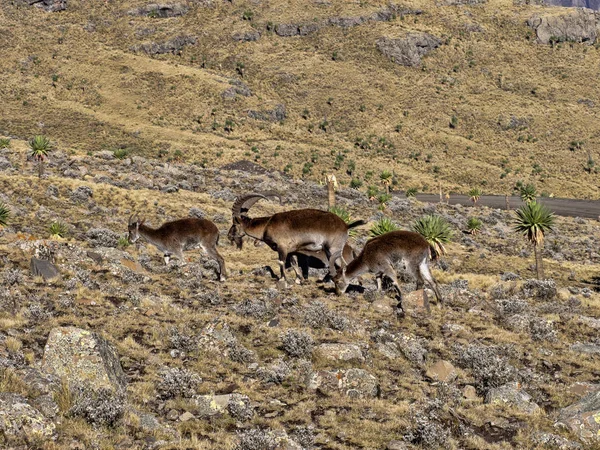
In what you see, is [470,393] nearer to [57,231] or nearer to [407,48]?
[57,231]

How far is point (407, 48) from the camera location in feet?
458

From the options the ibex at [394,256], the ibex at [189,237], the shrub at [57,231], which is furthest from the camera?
the shrub at [57,231]

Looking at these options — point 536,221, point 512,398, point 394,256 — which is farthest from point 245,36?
point 512,398

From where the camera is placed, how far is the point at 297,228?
15789mm

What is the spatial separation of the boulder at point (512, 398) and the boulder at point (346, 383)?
2.20 m

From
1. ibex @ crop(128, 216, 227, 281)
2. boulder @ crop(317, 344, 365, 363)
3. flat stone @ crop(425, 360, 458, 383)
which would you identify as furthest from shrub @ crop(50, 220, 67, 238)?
flat stone @ crop(425, 360, 458, 383)

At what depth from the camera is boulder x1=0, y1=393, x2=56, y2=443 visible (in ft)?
22.9

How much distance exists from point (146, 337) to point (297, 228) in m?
5.92

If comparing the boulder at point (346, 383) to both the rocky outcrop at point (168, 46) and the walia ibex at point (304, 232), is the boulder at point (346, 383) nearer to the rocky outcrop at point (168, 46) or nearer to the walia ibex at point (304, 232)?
the walia ibex at point (304, 232)

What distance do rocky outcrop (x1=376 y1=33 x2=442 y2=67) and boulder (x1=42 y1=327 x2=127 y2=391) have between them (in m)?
140

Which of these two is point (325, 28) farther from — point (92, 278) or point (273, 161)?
point (92, 278)

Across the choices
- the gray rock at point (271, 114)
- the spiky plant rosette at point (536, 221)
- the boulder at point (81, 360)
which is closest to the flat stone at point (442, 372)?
the boulder at point (81, 360)

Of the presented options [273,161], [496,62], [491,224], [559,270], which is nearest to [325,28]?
[496,62]

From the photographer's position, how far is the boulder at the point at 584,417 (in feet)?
28.9
